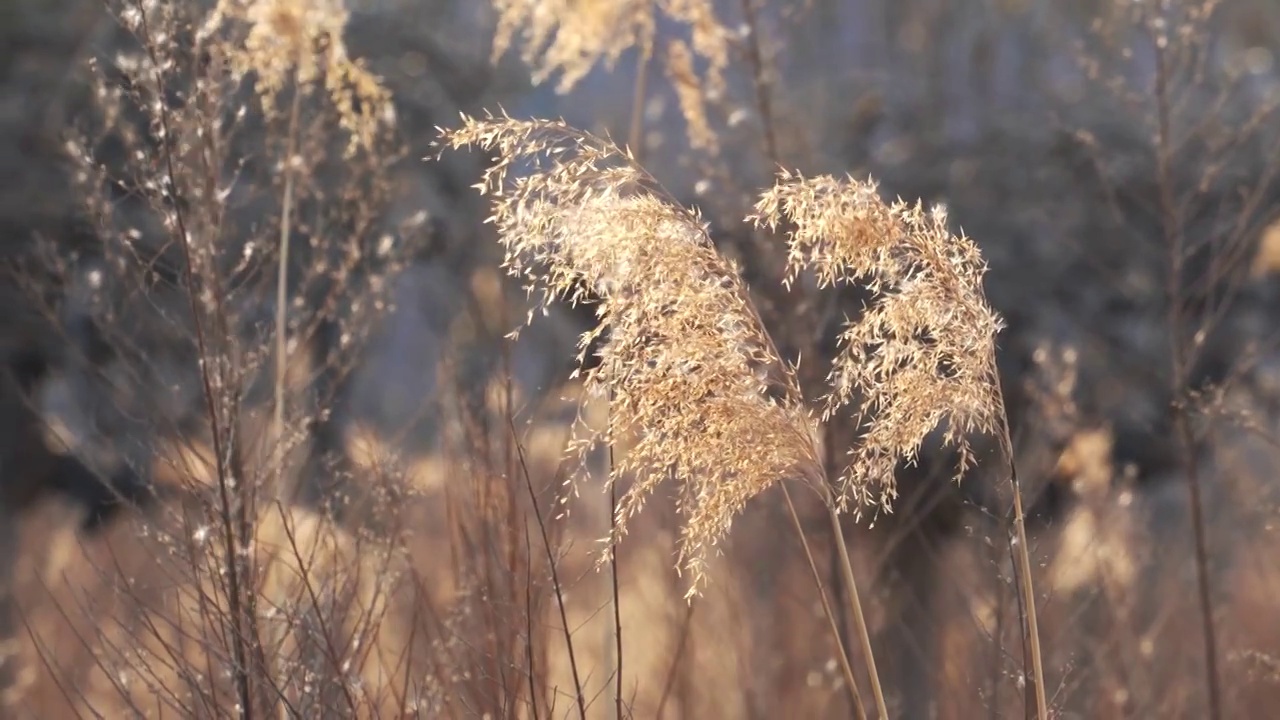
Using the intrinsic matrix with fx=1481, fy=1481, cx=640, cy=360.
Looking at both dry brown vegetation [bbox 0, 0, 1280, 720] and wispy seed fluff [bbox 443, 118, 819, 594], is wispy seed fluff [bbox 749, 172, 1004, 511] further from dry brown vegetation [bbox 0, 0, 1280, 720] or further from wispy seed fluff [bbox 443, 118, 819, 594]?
wispy seed fluff [bbox 443, 118, 819, 594]

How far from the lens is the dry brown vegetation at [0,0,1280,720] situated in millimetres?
2398

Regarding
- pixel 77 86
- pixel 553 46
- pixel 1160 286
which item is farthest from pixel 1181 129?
pixel 77 86

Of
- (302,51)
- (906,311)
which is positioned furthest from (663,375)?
(302,51)

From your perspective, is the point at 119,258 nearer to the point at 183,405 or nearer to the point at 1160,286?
the point at 183,405

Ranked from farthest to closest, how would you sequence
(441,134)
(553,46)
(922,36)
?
1. (922,36)
2. (553,46)
3. (441,134)

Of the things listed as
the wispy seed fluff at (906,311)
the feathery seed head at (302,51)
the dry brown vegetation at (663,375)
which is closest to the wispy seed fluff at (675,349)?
the dry brown vegetation at (663,375)

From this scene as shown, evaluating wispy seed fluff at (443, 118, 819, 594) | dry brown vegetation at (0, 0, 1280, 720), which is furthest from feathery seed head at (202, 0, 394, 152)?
wispy seed fluff at (443, 118, 819, 594)

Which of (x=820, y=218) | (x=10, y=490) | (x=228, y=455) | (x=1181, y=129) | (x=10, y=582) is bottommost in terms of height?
(x=228, y=455)

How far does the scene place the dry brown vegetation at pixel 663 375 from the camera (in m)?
2.40

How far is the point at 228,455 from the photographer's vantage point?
9.41 feet

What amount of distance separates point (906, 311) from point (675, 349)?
1.24 ft

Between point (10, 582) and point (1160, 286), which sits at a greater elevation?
point (1160, 286)

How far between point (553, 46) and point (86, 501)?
5.39 meters

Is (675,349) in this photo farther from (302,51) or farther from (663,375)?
(302,51)
